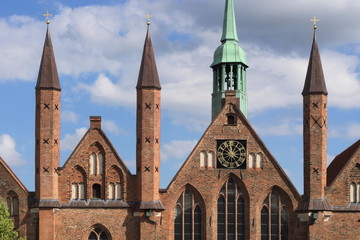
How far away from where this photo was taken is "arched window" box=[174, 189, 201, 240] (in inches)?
2421

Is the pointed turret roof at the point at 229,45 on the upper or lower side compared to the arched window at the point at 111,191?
upper

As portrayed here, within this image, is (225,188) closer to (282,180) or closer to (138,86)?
(282,180)

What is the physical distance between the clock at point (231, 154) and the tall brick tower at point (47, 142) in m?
11.9

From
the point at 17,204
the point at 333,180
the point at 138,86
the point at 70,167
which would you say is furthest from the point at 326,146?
the point at 17,204

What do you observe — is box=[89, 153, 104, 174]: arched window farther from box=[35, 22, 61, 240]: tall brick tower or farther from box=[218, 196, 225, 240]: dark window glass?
box=[218, 196, 225, 240]: dark window glass

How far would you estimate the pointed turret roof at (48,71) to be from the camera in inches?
2400

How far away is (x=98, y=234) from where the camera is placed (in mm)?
60469

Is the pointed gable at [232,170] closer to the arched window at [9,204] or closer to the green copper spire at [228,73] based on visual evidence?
the green copper spire at [228,73]

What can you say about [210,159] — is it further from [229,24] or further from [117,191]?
[229,24]

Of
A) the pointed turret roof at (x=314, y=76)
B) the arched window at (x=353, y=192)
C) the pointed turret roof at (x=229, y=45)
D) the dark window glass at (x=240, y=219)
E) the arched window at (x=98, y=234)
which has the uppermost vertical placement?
the pointed turret roof at (x=229, y=45)

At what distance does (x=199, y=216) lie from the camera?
61875 mm

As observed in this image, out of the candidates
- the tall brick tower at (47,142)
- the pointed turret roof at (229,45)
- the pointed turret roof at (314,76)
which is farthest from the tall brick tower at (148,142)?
the pointed turret roof at (314,76)

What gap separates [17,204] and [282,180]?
19.4m

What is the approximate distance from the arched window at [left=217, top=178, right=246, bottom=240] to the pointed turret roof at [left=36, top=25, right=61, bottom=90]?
1454 cm
